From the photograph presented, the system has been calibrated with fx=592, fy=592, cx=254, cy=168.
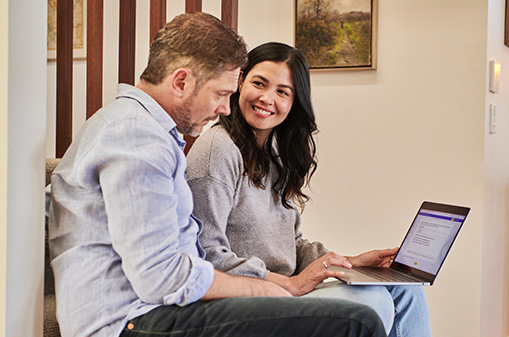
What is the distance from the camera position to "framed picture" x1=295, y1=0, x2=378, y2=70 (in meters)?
2.40

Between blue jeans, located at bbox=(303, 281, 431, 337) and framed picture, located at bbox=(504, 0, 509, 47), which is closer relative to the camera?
blue jeans, located at bbox=(303, 281, 431, 337)

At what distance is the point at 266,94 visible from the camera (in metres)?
1.66

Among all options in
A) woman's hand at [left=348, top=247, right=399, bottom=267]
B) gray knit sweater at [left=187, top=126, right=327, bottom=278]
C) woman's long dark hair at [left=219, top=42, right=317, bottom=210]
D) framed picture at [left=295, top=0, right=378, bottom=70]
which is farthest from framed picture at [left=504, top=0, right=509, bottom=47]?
gray knit sweater at [left=187, top=126, right=327, bottom=278]

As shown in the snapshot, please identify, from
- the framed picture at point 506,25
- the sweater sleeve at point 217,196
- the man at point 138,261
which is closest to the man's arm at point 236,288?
the man at point 138,261

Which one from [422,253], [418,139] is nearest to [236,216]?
[422,253]

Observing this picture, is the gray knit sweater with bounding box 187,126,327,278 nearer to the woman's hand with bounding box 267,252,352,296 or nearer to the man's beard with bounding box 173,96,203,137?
the woman's hand with bounding box 267,252,352,296

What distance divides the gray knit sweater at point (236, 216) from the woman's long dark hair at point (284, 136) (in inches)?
1.4

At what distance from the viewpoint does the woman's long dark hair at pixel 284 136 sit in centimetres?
163

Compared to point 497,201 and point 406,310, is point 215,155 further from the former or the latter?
point 497,201

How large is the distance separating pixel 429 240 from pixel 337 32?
3.80 feet

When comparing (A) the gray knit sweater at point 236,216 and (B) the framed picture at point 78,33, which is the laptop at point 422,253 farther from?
(B) the framed picture at point 78,33

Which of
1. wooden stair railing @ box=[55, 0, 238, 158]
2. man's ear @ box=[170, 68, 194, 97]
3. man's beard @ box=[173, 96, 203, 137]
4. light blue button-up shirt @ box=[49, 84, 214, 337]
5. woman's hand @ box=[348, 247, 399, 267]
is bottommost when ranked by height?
woman's hand @ box=[348, 247, 399, 267]

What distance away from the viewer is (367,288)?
1434 millimetres

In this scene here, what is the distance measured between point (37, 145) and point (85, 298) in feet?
0.96
